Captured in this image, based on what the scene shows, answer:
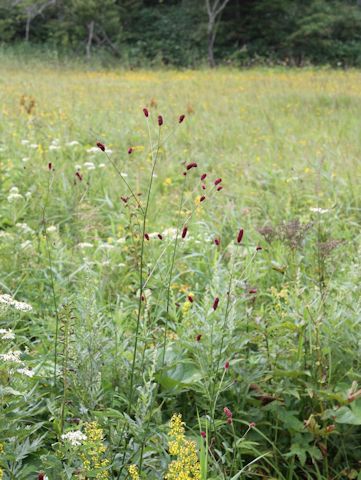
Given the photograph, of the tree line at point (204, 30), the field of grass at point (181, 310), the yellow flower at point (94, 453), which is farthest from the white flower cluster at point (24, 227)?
the tree line at point (204, 30)

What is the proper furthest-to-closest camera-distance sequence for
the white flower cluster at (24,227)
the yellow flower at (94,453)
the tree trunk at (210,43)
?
the tree trunk at (210,43)
the white flower cluster at (24,227)
the yellow flower at (94,453)

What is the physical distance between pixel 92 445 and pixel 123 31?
2703 centimetres

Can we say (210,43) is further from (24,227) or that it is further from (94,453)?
(94,453)

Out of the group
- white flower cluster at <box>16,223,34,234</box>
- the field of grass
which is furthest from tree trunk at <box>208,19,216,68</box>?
white flower cluster at <box>16,223,34,234</box>

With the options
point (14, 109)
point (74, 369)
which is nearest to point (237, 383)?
point (74, 369)

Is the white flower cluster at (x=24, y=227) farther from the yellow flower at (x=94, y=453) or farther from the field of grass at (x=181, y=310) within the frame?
the yellow flower at (x=94, y=453)

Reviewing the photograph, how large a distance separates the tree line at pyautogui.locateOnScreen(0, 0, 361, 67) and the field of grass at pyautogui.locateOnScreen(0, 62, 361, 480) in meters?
18.6

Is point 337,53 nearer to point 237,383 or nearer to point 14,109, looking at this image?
point 14,109

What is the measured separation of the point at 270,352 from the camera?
2158 mm

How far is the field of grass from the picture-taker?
164cm

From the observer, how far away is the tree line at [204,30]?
24.2 m

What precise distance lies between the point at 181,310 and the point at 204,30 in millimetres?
23124

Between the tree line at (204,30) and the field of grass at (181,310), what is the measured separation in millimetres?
18593

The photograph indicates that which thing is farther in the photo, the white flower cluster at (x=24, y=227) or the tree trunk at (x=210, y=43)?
the tree trunk at (x=210, y=43)
